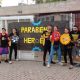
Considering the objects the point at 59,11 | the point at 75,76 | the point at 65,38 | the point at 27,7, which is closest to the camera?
the point at 75,76

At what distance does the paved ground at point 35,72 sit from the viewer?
10.8 metres

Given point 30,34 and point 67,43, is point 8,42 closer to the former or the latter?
point 30,34

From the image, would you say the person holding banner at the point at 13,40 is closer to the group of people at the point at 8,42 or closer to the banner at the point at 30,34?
the group of people at the point at 8,42

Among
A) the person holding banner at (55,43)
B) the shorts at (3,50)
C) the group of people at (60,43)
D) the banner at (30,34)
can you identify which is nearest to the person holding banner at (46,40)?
the group of people at (60,43)

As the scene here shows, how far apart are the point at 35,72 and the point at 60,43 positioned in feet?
6.48

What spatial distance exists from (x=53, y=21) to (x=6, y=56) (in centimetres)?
290

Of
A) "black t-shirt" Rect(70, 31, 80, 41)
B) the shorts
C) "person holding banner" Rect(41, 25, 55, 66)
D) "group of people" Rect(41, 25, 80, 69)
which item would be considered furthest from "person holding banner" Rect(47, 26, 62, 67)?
the shorts

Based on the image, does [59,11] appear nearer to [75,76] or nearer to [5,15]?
[5,15]

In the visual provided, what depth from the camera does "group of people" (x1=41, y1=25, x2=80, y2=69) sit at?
1273 cm

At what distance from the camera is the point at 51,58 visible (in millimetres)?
13453

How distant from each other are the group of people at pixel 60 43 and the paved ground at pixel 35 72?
1.69ft

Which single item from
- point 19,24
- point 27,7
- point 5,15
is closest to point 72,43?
point 19,24

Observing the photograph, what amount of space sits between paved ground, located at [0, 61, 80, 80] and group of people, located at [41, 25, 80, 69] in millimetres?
514

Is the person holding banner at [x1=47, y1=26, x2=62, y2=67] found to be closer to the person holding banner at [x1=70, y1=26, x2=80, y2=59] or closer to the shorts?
the person holding banner at [x1=70, y1=26, x2=80, y2=59]
